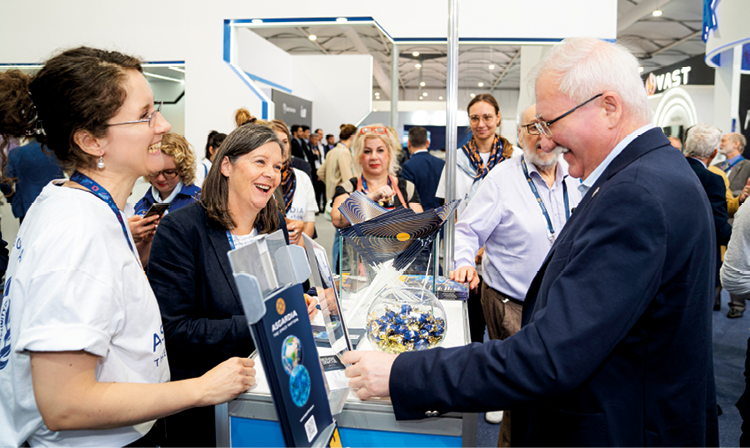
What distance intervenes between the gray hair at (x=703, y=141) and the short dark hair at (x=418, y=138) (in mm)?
2195

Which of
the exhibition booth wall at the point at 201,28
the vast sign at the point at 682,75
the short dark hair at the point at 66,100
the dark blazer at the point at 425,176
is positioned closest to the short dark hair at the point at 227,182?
the short dark hair at the point at 66,100

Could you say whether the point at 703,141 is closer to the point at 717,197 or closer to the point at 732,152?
the point at 717,197

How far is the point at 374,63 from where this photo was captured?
1909 cm

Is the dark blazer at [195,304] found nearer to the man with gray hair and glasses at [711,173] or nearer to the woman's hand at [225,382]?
the woman's hand at [225,382]

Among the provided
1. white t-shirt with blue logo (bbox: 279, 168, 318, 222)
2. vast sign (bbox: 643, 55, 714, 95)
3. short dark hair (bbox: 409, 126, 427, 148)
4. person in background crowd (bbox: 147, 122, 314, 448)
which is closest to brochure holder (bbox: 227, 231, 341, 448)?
person in background crowd (bbox: 147, 122, 314, 448)

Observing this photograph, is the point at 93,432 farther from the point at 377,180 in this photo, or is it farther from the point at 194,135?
the point at 194,135

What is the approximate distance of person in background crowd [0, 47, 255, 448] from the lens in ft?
2.76

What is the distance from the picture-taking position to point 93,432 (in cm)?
96

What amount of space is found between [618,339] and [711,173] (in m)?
3.41

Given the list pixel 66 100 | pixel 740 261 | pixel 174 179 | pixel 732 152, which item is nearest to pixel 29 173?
pixel 174 179

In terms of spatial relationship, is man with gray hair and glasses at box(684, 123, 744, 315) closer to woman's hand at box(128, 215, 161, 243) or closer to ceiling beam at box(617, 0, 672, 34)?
woman's hand at box(128, 215, 161, 243)

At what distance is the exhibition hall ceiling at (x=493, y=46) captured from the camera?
12.0m

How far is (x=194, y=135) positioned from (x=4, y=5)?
10.3 feet

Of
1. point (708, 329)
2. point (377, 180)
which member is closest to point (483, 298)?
point (377, 180)
